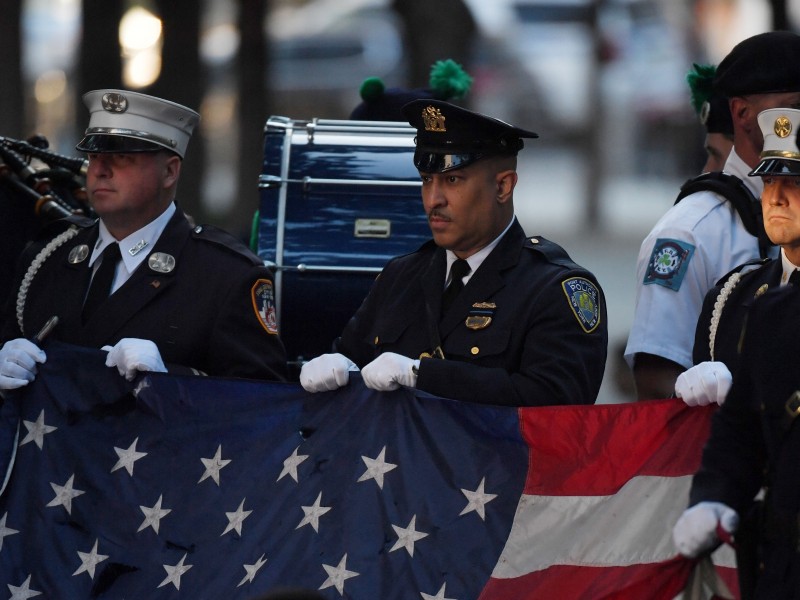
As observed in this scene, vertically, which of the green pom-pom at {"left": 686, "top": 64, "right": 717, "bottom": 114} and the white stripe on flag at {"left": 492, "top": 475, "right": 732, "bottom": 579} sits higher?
the green pom-pom at {"left": 686, "top": 64, "right": 717, "bottom": 114}

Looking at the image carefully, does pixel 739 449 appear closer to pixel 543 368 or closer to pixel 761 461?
pixel 761 461

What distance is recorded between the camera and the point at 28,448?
5609 millimetres

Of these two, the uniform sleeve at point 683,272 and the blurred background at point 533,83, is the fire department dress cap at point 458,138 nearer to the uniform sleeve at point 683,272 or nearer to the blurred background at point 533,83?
the uniform sleeve at point 683,272

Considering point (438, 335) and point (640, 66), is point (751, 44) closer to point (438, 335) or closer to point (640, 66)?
point (438, 335)

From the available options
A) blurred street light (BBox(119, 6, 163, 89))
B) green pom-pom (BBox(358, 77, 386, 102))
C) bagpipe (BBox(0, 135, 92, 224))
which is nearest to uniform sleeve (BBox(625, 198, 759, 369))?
green pom-pom (BBox(358, 77, 386, 102))

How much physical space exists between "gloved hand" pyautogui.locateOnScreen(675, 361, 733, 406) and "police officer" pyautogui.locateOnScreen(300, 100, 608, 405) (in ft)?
1.98

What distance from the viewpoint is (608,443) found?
4.72m

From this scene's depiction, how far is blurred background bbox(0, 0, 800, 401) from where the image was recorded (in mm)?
17469

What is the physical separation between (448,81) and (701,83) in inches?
54.4

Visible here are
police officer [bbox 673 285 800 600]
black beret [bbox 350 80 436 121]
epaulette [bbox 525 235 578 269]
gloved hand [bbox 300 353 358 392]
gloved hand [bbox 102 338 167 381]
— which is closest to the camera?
police officer [bbox 673 285 800 600]

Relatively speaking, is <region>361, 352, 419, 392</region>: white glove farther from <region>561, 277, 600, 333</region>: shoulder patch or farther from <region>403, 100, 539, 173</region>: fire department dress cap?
<region>403, 100, 539, 173</region>: fire department dress cap

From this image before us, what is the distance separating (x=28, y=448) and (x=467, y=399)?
164 centimetres

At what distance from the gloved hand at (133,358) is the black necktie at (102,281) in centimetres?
42

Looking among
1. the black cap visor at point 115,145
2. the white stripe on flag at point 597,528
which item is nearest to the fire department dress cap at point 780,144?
the white stripe on flag at point 597,528
